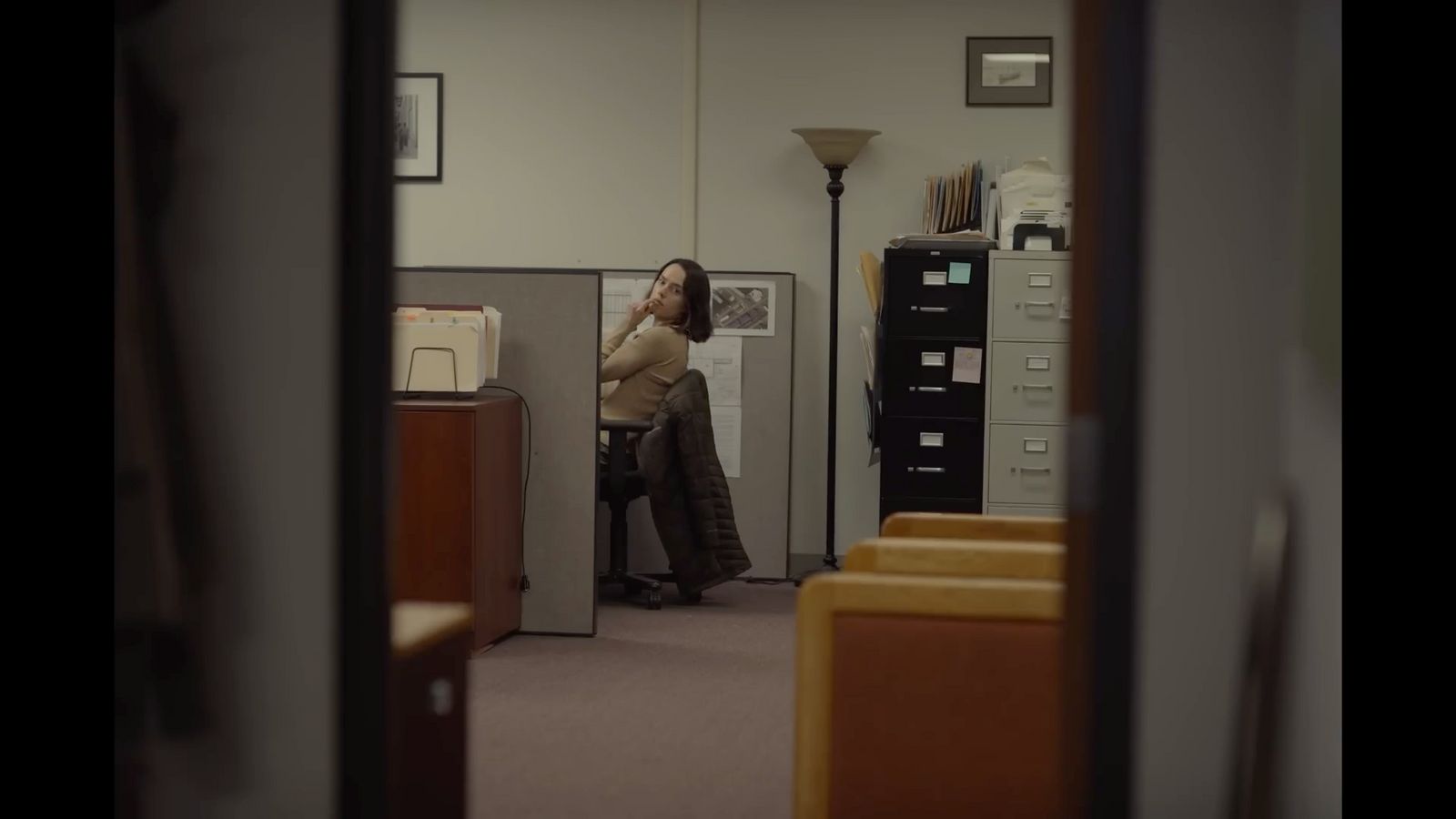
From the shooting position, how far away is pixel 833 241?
608cm

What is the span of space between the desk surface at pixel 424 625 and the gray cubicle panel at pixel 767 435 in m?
3.95

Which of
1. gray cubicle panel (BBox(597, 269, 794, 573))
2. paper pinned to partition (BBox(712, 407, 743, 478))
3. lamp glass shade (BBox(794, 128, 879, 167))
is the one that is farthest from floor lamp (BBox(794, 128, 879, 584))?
paper pinned to partition (BBox(712, 407, 743, 478))

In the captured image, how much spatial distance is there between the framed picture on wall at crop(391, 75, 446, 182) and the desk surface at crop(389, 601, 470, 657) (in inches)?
181

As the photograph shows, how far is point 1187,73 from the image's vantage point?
153 centimetres

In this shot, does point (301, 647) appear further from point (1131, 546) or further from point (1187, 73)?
point (1187, 73)

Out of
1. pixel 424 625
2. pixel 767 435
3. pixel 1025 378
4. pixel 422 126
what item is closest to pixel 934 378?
pixel 1025 378

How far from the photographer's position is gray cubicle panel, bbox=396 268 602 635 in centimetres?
468

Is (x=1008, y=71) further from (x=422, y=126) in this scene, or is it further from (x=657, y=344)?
(x=422, y=126)

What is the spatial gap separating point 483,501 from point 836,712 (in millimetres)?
2330

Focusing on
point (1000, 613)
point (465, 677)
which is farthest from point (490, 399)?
point (1000, 613)

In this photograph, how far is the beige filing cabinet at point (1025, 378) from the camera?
527 cm

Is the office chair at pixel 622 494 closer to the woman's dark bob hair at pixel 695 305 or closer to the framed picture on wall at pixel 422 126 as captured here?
the woman's dark bob hair at pixel 695 305

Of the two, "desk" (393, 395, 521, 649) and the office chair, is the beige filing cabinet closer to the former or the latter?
the office chair

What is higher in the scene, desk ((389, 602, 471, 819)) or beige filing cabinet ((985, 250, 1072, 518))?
beige filing cabinet ((985, 250, 1072, 518))
